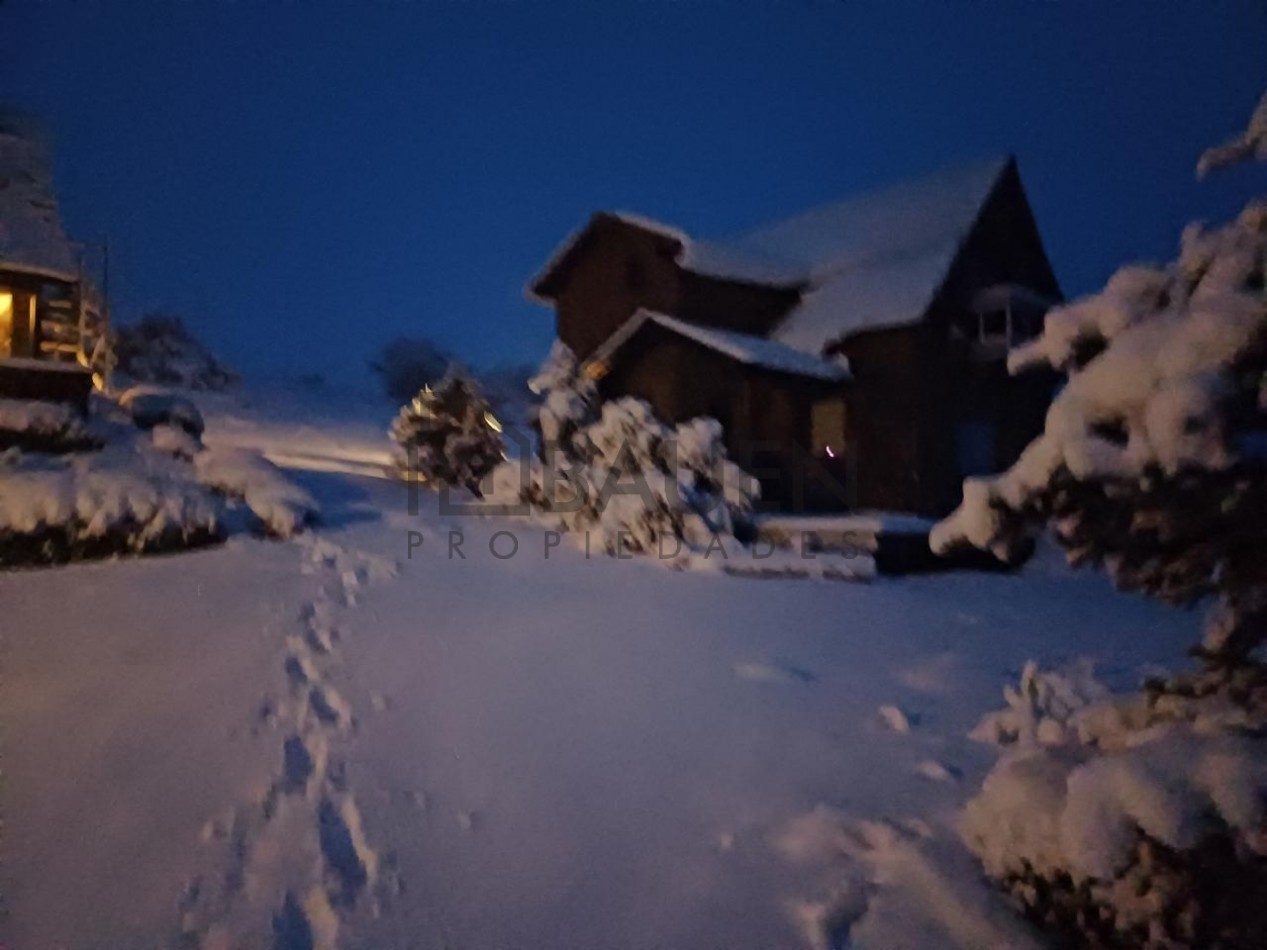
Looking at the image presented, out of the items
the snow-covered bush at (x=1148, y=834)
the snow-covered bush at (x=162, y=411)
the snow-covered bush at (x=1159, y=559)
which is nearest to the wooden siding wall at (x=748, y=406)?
the snow-covered bush at (x=162, y=411)

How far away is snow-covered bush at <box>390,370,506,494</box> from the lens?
18.5 metres

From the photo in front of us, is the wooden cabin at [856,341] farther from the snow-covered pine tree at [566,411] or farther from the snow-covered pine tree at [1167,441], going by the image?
the snow-covered pine tree at [1167,441]

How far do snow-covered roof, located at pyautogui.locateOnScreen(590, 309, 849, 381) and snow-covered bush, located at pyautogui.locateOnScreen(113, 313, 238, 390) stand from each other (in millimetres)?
27974

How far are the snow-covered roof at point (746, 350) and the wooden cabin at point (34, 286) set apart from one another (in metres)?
9.84

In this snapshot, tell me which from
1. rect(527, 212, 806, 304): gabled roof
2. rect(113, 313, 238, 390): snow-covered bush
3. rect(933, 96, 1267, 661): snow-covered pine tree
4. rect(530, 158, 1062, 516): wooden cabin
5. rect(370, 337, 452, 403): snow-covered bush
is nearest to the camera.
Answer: rect(933, 96, 1267, 661): snow-covered pine tree

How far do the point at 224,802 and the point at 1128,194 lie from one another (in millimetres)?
80584

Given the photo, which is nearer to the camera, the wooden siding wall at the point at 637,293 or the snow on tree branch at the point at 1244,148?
the snow on tree branch at the point at 1244,148

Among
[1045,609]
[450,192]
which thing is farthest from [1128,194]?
[450,192]

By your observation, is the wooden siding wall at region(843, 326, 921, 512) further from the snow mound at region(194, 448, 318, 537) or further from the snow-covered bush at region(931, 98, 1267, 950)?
the snow-covered bush at region(931, 98, 1267, 950)

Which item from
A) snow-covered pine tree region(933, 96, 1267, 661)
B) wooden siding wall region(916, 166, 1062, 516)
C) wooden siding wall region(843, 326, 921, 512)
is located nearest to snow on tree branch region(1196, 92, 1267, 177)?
snow-covered pine tree region(933, 96, 1267, 661)

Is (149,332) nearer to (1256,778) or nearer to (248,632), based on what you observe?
(248,632)

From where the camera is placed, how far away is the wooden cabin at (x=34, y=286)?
1289cm

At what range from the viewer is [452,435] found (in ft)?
61.3

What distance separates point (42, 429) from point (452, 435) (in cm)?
889
